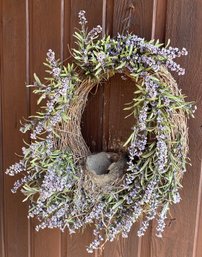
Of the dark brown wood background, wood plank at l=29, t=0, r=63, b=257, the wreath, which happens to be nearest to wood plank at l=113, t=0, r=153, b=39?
the dark brown wood background

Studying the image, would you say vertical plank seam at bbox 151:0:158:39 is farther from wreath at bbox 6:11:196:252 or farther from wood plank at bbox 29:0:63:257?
wood plank at bbox 29:0:63:257

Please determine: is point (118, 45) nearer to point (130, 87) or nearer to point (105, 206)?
point (130, 87)

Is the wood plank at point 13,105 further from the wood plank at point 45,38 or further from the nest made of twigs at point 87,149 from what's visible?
the nest made of twigs at point 87,149

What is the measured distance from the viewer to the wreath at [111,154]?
3.24 ft

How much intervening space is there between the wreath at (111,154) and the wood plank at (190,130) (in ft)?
0.26

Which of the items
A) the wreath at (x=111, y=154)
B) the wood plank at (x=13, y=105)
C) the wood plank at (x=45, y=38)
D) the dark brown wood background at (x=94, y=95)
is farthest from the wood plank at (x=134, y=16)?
the wood plank at (x=13, y=105)

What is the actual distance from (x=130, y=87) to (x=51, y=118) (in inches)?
11.9

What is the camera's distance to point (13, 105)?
4.96ft

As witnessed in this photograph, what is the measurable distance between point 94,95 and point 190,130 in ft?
1.14

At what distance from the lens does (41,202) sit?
113 cm

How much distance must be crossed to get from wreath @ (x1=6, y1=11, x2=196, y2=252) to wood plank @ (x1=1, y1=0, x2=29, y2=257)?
0.39m

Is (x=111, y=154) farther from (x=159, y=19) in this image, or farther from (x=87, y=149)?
(x=159, y=19)

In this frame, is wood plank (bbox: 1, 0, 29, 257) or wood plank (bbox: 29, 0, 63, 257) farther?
wood plank (bbox: 1, 0, 29, 257)

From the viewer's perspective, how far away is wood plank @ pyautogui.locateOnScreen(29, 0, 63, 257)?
1.33 meters
